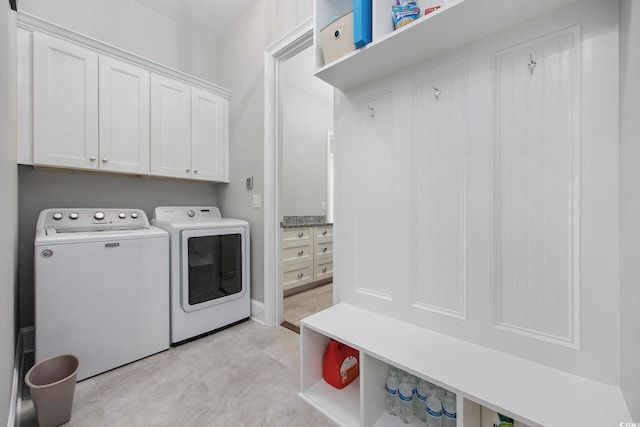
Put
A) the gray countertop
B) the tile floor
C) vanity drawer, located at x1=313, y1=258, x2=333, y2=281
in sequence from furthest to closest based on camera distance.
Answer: vanity drawer, located at x1=313, y1=258, x2=333, y2=281 → the gray countertop → the tile floor

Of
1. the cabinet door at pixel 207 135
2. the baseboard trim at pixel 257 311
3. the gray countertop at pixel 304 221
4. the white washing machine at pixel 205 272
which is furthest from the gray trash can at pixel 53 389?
the gray countertop at pixel 304 221

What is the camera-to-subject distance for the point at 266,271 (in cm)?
219

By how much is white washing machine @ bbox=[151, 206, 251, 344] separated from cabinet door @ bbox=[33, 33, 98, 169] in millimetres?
714

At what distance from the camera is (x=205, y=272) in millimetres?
2041

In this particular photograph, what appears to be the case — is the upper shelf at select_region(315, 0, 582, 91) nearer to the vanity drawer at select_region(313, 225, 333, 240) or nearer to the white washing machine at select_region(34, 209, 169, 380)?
the white washing machine at select_region(34, 209, 169, 380)

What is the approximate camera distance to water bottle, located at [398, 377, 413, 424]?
1142 millimetres

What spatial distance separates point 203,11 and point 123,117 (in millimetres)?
1248

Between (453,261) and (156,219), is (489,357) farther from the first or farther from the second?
(156,219)

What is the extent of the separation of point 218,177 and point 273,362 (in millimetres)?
1727

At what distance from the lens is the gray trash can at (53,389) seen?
1.10 metres

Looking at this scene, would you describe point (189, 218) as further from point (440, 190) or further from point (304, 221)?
point (440, 190)

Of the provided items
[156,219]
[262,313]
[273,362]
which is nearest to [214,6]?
A: [156,219]

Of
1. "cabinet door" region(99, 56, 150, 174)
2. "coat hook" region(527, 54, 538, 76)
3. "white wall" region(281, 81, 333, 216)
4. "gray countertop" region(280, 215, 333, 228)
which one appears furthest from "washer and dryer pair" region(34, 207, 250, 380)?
"coat hook" region(527, 54, 538, 76)

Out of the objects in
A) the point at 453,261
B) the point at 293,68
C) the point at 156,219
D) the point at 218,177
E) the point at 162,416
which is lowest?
the point at 162,416
